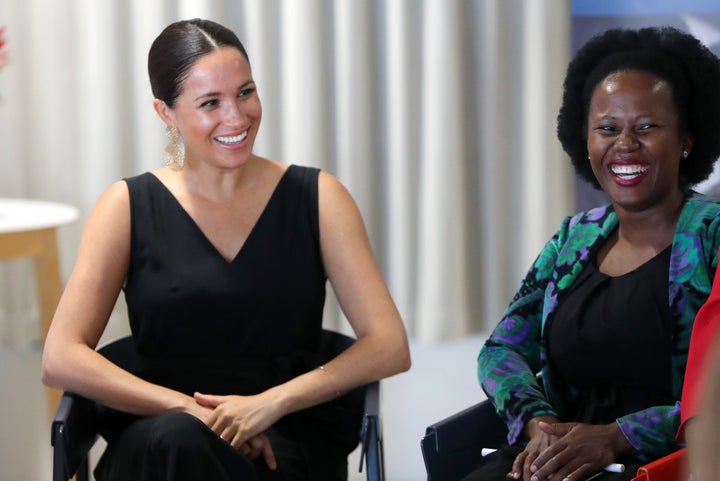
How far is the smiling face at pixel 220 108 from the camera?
233 cm

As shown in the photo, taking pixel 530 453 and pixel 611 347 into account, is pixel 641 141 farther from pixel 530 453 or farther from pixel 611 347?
pixel 530 453

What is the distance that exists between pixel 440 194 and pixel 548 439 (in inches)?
70.4

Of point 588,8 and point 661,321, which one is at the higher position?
point 588,8

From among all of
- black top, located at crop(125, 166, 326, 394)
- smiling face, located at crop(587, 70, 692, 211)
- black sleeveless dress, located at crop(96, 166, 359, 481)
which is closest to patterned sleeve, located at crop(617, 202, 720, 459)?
smiling face, located at crop(587, 70, 692, 211)

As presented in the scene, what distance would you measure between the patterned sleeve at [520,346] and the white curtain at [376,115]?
1.50m

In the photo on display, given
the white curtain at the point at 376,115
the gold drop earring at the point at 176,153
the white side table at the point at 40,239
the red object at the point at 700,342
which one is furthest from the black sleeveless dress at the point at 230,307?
the white curtain at the point at 376,115

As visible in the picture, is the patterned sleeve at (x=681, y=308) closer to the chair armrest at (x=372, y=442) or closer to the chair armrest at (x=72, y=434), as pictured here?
the chair armrest at (x=372, y=442)

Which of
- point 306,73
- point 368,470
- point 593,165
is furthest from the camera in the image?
point 306,73

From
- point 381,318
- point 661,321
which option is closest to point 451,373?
point 381,318

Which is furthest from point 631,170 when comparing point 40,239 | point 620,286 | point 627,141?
point 40,239

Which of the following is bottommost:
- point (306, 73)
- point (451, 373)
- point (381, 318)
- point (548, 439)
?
point (451, 373)

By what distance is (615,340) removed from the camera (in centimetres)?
208

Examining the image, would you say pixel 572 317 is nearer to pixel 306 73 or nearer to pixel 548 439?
pixel 548 439

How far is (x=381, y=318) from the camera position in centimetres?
Result: 228
